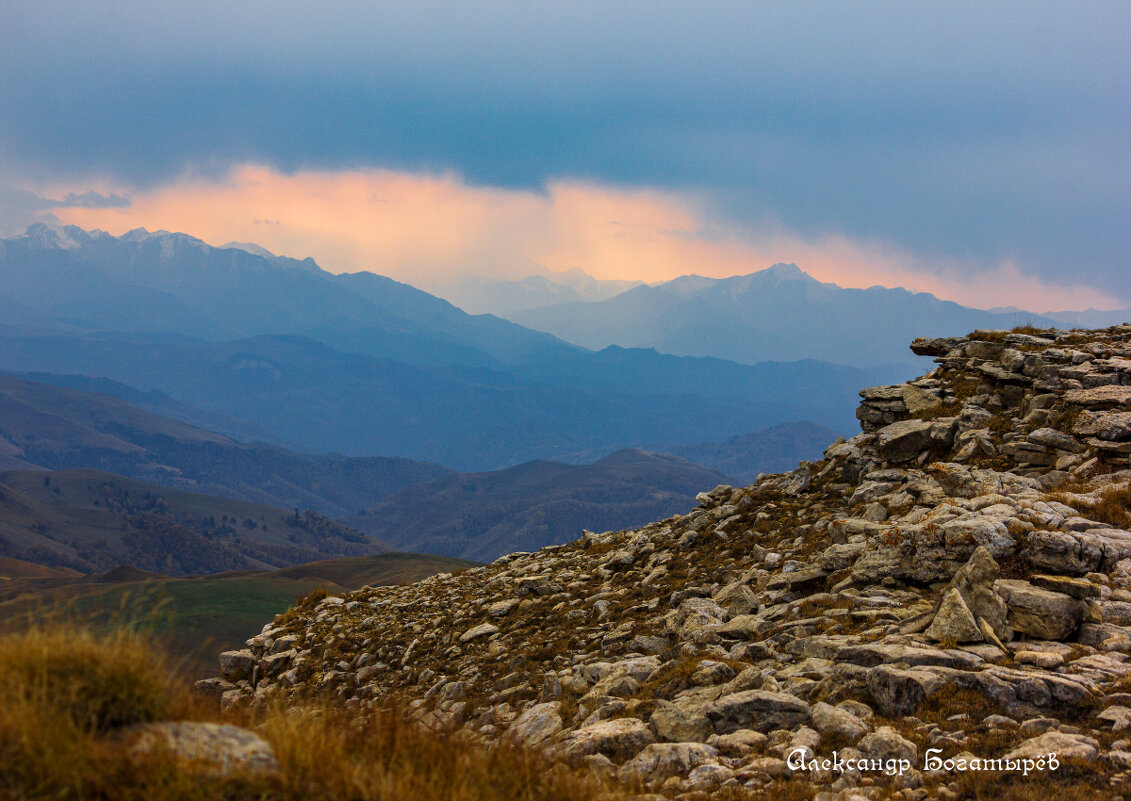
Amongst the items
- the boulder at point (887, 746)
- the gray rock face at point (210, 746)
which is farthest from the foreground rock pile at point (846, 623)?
the gray rock face at point (210, 746)

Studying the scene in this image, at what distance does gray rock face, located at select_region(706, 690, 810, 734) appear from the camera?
8.84 m

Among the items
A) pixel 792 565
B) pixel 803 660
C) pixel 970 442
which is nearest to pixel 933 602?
pixel 803 660

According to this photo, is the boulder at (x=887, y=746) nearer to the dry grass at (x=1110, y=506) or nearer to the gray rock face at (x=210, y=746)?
the gray rock face at (x=210, y=746)

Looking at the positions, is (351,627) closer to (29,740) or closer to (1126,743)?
(29,740)

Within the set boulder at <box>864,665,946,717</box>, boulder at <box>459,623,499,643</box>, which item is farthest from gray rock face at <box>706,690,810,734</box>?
boulder at <box>459,623,499,643</box>

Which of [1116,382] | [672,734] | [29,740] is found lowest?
[672,734]

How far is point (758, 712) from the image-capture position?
9.05m

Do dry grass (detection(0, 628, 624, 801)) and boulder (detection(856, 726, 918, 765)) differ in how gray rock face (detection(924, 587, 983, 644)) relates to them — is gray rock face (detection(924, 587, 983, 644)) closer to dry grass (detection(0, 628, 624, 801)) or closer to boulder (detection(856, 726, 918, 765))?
boulder (detection(856, 726, 918, 765))

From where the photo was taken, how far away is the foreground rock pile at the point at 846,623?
26.4 ft

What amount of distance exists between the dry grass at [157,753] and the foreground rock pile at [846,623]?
1638 millimetres

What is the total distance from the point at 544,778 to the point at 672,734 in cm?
310

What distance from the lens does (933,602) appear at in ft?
36.4

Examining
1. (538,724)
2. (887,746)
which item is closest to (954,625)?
(887,746)

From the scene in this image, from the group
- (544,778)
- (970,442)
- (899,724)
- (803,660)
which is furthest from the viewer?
(970,442)
